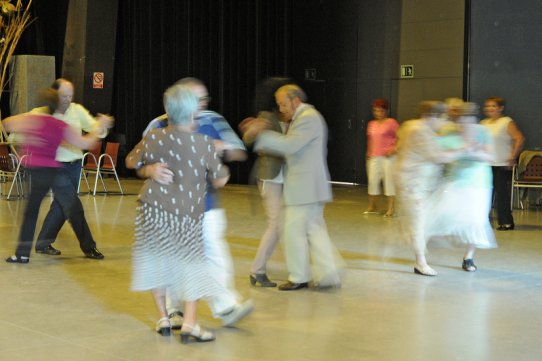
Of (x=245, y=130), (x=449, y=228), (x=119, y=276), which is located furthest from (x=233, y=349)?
A: (x=449, y=228)

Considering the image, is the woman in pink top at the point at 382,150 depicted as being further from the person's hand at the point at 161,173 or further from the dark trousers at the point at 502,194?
the person's hand at the point at 161,173

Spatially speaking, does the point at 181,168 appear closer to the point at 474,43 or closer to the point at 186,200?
the point at 186,200

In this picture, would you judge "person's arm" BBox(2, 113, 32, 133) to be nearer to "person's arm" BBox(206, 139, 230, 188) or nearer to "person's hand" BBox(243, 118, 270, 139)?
"person's hand" BBox(243, 118, 270, 139)

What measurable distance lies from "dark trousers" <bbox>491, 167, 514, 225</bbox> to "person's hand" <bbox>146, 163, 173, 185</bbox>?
657 centimetres

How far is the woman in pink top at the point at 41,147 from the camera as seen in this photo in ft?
24.2

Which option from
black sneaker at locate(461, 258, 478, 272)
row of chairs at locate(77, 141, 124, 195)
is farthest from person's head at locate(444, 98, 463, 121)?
row of chairs at locate(77, 141, 124, 195)

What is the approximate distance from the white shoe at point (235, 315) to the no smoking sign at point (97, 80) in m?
13.2

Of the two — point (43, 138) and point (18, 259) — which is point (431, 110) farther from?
point (18, 259)

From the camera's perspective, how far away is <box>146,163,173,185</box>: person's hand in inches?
200

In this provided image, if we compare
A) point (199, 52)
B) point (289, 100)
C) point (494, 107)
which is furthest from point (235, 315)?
point (199, 52)

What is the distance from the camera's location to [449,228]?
305 inches

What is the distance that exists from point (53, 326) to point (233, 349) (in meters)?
1.25

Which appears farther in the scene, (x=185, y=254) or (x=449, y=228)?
(x=449, y=228)

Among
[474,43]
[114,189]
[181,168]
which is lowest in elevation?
[114,189]
